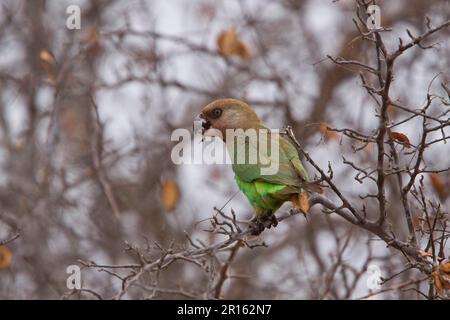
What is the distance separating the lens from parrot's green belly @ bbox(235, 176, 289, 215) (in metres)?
5.46

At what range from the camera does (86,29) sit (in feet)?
32.0

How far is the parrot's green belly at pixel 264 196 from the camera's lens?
546cm

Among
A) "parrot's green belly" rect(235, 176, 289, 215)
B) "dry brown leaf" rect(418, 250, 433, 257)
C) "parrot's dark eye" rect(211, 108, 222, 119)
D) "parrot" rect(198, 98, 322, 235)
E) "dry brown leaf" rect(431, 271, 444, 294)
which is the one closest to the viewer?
"dry brown leaf" rect(431, 271, 444, 294)

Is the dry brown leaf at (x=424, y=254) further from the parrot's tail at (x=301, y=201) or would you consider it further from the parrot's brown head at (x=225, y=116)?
the parrot's brown head at (x=225, y=116)

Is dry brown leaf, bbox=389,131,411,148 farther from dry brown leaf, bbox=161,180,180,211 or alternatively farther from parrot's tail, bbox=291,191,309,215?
dry brown leaf, bbox=161,180,180,211

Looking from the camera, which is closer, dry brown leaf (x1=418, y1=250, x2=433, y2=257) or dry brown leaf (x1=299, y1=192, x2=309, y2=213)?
dry brown leaf (x1=418, y1=250, x2=433, y2=257)

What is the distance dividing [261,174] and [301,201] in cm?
67

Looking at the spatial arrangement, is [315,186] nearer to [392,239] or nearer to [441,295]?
[392,239]

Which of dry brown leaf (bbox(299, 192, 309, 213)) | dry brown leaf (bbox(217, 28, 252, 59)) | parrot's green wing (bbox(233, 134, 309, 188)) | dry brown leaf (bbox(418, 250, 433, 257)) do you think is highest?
dry brown leaf (bbox(217, 28, 252, 59))

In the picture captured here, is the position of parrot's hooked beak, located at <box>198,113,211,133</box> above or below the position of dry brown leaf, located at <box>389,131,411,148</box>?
above

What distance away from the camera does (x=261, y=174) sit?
557cm

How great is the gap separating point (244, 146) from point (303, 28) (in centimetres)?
482

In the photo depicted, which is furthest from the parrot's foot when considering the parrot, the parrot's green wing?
the parrot's green wing
